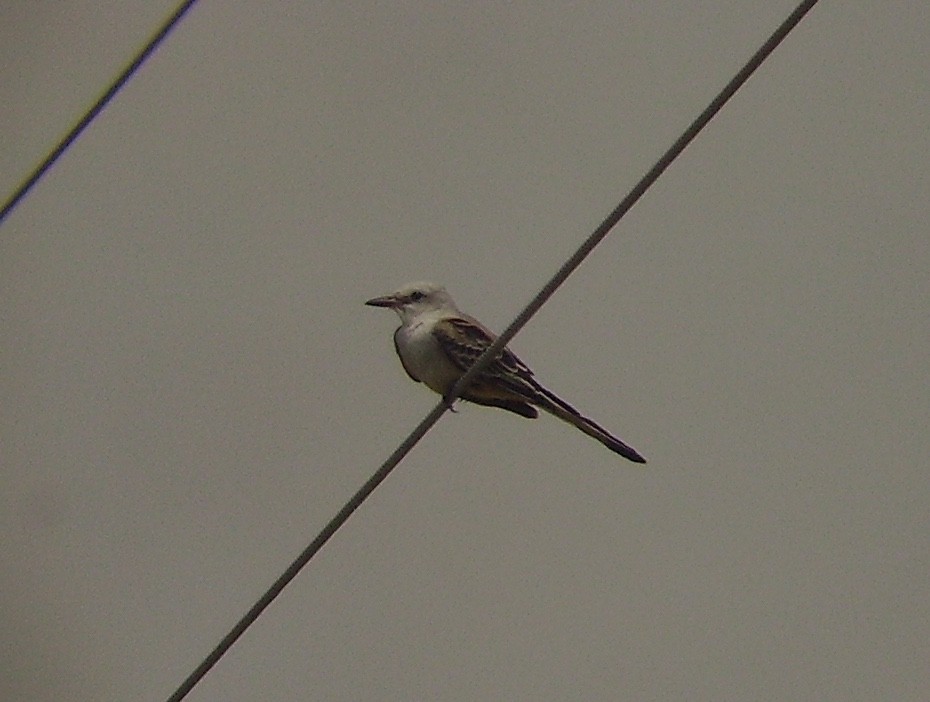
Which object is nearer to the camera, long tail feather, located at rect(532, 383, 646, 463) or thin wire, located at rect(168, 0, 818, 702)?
thin wire, located at rect(168, 0, 818, 702)

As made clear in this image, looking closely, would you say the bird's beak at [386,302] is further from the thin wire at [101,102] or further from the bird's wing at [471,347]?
the thin wire at [101,102]

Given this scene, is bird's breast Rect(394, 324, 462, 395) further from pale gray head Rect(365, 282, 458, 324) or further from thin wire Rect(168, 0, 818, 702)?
thin wire Rect(168, 0, 818, 702)

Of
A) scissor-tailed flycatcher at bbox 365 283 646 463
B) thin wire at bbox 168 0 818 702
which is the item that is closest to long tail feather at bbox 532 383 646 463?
scissor-tailed flycatcher at bbox 365 283 646 463

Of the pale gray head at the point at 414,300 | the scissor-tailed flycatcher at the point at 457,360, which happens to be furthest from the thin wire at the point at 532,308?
the pale gray head at the point at 414,300

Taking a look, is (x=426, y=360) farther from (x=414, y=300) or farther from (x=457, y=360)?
(x=414, y=300)

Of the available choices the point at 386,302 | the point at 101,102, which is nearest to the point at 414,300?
the point at 386,302

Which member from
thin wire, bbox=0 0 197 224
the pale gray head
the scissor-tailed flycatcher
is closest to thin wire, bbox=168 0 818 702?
thin wire, bbox=0 0 197 224

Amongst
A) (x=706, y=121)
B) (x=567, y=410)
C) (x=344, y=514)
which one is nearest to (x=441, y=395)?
(x=567, y=410)

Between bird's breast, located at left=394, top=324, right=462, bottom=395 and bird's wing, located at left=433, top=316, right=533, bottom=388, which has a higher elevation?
bird's wing, located at left=433, top=316, right=533, bottom=388

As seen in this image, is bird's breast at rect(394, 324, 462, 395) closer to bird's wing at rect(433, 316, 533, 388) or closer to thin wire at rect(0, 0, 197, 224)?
bird's wing at rect(433, 316, 533, 388)
